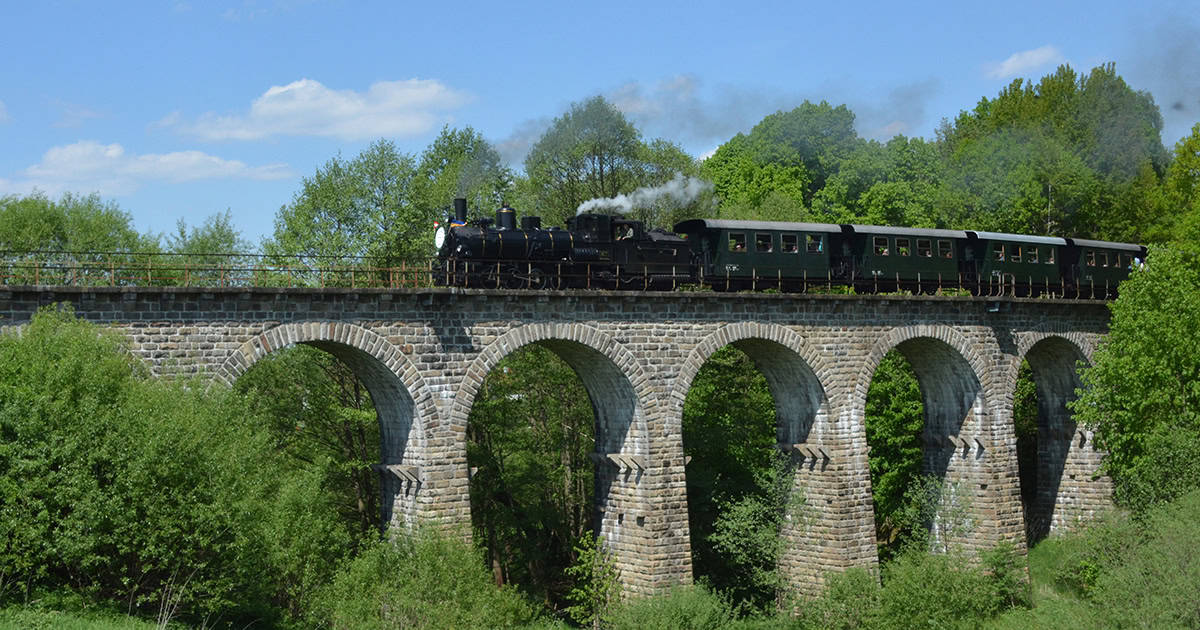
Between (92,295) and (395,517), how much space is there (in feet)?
28.6

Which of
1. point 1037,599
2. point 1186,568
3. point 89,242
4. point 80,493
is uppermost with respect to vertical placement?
point 89,242

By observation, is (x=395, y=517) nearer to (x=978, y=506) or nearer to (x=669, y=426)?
(x=669, y=426)

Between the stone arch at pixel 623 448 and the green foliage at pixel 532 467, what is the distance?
9606mm

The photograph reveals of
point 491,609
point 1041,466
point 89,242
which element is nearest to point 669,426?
point 491,609

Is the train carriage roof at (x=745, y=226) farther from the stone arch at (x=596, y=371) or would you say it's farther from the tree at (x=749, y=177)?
the tree at (x=749, y=177)

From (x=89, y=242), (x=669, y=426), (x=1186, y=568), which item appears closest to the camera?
(x=1186, y=568)

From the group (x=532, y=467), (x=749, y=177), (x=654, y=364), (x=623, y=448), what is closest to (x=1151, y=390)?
(x=654, y=364)

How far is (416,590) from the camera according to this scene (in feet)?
78.0

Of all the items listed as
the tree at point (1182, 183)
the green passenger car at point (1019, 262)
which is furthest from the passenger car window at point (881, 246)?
the tree at point (1182, 183)

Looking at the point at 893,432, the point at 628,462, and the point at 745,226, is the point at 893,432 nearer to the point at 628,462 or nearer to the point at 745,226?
the point at 745,226

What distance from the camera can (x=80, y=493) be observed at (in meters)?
19.4

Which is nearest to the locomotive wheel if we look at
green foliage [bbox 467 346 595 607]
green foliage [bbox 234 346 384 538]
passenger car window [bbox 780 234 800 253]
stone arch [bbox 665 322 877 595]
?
stone arch [bbox 665 322 877 595]

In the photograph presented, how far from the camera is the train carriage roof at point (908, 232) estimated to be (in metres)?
37.3

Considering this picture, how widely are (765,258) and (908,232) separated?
6.57 meters
